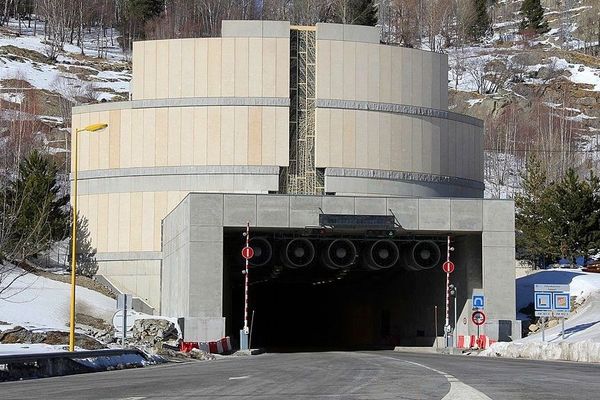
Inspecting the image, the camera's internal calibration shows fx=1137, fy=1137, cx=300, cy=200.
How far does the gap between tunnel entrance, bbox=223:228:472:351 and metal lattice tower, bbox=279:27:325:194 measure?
5.05 meters

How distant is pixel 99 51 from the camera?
16912cm

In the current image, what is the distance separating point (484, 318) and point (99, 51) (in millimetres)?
124784

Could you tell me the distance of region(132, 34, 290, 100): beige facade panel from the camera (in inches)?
2714

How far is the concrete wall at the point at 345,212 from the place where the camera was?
5394 centimetres

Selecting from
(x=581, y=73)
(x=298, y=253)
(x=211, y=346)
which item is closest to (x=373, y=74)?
(x=298, y=253)

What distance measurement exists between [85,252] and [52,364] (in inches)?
1696

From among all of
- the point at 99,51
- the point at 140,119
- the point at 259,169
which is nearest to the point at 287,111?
the point at 259,169

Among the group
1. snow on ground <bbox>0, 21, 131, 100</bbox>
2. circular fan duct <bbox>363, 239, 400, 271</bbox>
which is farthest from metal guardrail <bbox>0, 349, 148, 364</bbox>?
snow on ground <bbox>0, 21, 131, 100</bbox>

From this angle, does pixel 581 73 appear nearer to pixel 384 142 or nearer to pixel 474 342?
pixel 384 142

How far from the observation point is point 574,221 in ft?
254

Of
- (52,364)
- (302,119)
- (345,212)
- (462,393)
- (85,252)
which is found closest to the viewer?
(462,393)

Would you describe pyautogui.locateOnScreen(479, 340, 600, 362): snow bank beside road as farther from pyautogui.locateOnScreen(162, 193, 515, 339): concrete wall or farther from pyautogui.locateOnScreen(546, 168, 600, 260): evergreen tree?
pyautogui.locateOnScreen(546, 168, 600, 260): evergreen tree

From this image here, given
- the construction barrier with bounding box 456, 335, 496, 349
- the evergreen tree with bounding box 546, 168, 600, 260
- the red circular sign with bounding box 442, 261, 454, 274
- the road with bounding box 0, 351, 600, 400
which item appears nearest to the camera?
the road with bounding box 0, 351, 600, 400

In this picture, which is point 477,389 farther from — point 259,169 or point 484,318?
point 259,169
